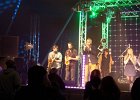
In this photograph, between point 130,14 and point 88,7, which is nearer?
point 88,7

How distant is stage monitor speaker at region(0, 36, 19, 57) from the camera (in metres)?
10.0

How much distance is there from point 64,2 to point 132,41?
406 cm

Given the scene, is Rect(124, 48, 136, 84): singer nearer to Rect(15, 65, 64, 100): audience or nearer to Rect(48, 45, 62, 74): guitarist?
Rect(48, 45, 62, 74): guitarist

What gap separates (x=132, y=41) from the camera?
16.3 meters

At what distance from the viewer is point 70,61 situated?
13750 mm

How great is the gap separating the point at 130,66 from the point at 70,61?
258 centimetres

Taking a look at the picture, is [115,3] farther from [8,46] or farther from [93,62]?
[8,46]

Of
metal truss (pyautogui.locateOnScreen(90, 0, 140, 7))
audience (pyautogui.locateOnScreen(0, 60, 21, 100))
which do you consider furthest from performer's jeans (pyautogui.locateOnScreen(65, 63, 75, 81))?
audience (pyautogui.locateOnScreen(0, 60, 21, 100))

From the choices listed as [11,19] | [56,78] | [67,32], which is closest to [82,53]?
[67,32]

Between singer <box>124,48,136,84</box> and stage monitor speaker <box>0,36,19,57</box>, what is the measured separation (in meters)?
5.30

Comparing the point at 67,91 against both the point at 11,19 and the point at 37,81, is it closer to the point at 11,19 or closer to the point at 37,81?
the point at 37,81

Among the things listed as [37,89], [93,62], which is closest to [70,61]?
[93,62]

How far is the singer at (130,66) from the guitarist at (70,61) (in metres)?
2.15

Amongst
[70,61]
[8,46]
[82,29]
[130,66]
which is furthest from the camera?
[82,29]
